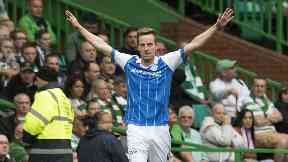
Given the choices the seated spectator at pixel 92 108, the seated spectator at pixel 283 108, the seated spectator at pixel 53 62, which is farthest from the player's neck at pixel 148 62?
the seated spectator at pixel 283 108

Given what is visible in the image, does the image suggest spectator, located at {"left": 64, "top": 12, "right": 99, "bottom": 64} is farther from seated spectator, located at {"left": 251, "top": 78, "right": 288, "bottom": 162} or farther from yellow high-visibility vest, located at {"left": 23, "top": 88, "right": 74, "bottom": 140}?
yellow high-visibility vest, located at {"left": 23, "top": 88, "right": 74, "bottom": 140}

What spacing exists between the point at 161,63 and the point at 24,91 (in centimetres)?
416

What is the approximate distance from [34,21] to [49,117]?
516 centimetres

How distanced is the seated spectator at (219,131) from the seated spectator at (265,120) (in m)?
0.44

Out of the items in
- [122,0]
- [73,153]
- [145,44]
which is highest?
[122,0]

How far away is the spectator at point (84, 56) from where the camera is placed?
763 inches

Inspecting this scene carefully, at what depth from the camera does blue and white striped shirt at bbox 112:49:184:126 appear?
14250 millimetres

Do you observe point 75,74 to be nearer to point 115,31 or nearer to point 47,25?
point 47,25

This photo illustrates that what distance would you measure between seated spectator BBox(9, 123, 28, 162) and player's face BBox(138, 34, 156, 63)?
3.03 m

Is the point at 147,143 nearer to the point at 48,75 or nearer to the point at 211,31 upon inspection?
the point at 211,31

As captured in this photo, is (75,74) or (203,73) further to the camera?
(203,73)

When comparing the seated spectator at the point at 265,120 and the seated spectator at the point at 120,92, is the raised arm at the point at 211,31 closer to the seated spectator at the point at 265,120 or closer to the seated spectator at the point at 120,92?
the seated spectator at the point at 265,120

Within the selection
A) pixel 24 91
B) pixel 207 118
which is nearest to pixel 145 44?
pixel 24 91

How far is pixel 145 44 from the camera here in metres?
14.2
